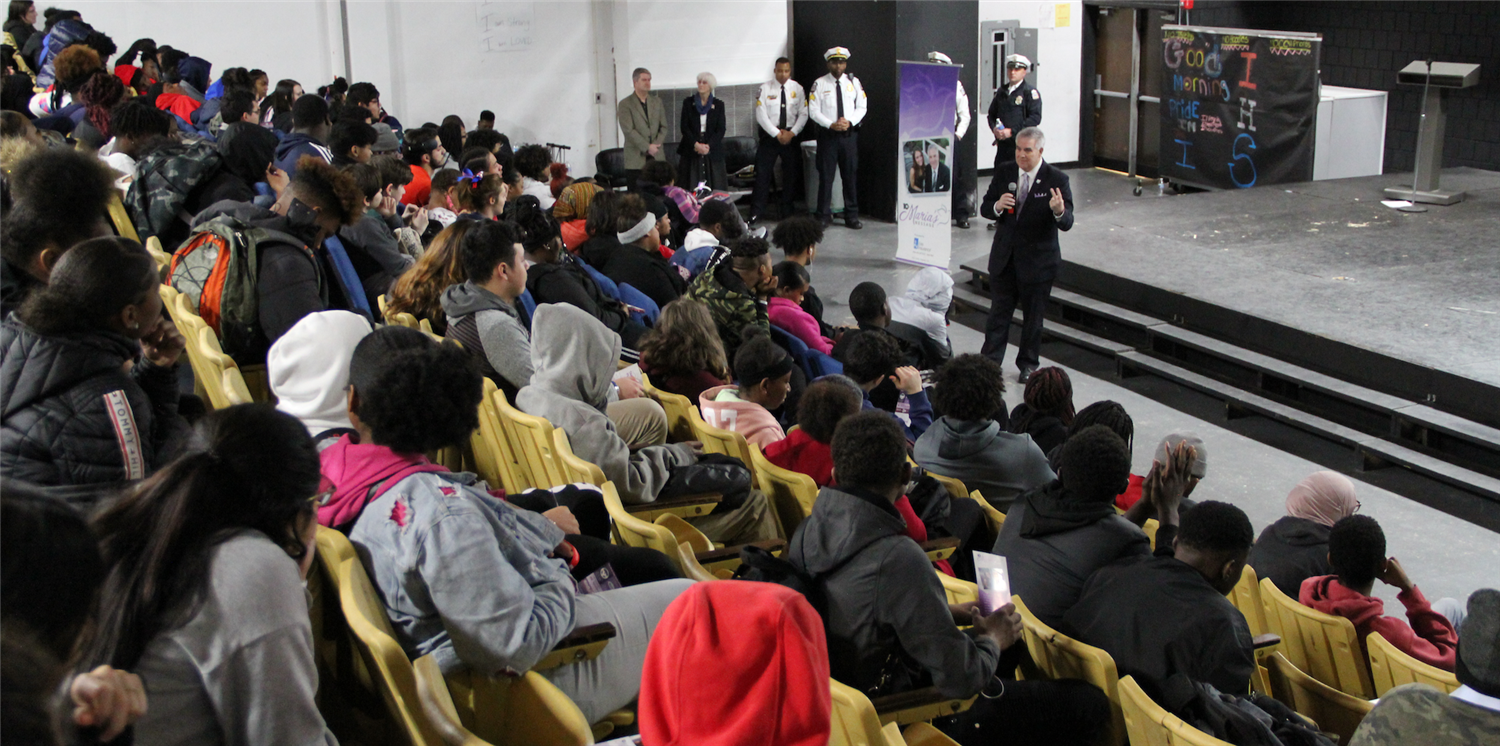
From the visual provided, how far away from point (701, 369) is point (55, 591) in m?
2.96

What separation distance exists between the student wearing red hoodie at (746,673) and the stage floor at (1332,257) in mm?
4848

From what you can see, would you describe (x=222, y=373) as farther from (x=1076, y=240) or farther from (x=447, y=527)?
(x=1076, y=240)

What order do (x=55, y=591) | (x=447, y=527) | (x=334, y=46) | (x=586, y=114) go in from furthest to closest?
1. (x=586, y=114)
2. (x=334, y=46)
3. (x=447, y=527)
4. (x=55, y=591)

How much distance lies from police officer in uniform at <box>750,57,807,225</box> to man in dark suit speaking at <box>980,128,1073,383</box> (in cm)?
425

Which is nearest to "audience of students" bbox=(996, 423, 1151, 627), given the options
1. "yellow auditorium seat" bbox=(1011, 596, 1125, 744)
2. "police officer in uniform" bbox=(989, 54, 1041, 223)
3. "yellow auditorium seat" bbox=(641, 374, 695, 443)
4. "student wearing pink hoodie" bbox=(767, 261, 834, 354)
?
"yellow auditorium seat" bbox=(1011, 596, 1125, 744)

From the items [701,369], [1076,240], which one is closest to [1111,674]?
[701,369]

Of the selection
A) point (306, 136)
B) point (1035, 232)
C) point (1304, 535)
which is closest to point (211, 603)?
point (1304, 535)

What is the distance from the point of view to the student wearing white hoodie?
271cm

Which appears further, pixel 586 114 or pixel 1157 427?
pixel 586 114

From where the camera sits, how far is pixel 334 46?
11211 millimetres

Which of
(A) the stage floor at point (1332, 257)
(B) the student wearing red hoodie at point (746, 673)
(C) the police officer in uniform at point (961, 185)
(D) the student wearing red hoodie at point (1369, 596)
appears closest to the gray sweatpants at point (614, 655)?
(B) the student wearing red hoodie at point (746, 673)

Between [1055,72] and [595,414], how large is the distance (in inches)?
420

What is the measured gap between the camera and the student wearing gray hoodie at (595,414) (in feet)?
10.3

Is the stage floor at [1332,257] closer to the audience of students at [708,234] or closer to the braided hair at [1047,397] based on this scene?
the braided hair at [1047,397]
